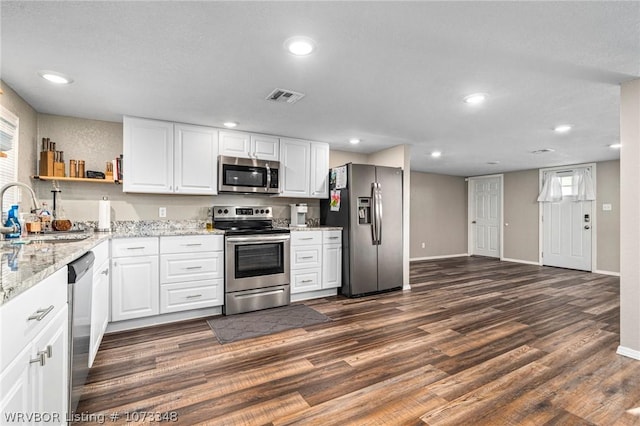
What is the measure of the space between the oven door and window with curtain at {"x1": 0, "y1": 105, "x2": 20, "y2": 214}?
1.87 m

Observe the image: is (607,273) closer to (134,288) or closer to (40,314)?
(134,288)

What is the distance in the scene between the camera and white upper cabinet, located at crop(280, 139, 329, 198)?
170 inches

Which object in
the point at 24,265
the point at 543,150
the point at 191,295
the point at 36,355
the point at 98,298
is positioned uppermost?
the point at 543,150

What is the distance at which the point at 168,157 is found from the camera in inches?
141

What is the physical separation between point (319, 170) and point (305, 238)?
1.09 metres

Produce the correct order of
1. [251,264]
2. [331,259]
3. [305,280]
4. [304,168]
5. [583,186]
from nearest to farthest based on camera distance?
[251,264] < [305,280] < [331,259] < [304,168] < [583,186]

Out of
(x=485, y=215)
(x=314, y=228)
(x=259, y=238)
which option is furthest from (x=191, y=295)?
(x=485, y=215)

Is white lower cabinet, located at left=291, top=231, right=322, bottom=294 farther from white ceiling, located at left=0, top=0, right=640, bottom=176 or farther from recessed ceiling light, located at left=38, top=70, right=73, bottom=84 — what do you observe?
recessed ceiling light, located at left=38, top=70, right=73, bottom=84

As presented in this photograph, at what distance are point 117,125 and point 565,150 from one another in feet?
21.6

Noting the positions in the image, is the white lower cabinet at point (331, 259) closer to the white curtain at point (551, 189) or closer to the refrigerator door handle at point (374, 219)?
the refrigerator door handle at point (374, 219)

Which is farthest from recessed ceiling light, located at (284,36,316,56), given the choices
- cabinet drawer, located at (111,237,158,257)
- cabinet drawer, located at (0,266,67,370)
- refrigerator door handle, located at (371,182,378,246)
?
refrigerator door handle, located at (371,182,378,246)

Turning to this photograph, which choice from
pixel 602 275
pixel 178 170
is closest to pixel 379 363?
pixel 178 170

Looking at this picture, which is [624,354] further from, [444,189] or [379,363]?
[444,189]

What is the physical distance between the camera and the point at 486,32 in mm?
1860
